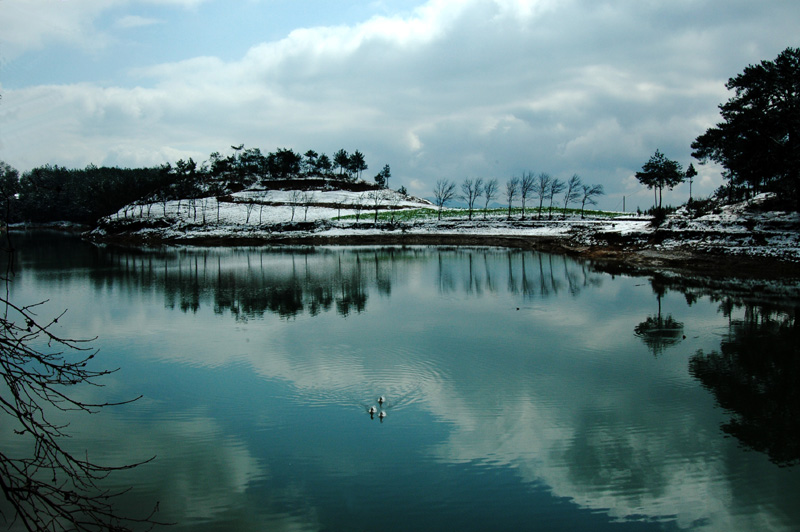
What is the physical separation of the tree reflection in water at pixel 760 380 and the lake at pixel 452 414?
0.23ft

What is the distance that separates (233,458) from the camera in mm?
10656

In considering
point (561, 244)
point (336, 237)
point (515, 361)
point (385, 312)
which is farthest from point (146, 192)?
point (515, 361)

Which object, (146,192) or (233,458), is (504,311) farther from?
(146,192)

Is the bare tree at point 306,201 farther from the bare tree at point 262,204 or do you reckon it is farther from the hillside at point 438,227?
the bare tree at point 262,204

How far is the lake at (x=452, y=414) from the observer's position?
909 cm

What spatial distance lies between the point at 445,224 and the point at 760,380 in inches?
2849

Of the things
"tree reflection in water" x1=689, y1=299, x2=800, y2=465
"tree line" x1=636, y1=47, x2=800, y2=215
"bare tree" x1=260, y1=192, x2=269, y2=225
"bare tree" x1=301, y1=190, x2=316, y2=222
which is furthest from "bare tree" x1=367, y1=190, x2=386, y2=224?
"tree reflection in water" x1=689, y1=299, x2=800, y2=465

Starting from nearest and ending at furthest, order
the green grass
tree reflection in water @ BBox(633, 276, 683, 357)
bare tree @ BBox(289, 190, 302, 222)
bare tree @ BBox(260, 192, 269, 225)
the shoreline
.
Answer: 1. tree reflection in water @ BBox(633, 276, 683, 357)
2. the shoreline
3. the green grass
4. bare tree @ BBox(260, 192, 269, 225)
5. bare tree @ BBox(289, 190, 302, 222)

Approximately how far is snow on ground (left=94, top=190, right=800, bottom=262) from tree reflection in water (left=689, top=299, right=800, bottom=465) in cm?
2019

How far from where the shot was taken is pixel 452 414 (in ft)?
41.5

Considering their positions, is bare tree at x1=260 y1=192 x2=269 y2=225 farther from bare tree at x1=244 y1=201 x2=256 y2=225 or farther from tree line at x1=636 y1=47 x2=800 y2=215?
tree line at x1=636 y1=47 x2=800 y2=215

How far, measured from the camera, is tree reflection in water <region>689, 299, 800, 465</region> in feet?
37.8

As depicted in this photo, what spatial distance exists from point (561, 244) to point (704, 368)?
4931 centimetres

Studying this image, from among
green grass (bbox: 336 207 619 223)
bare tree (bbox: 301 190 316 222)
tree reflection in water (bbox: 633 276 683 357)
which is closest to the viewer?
tree reflection in water (bbox: 633 276 683 357)
